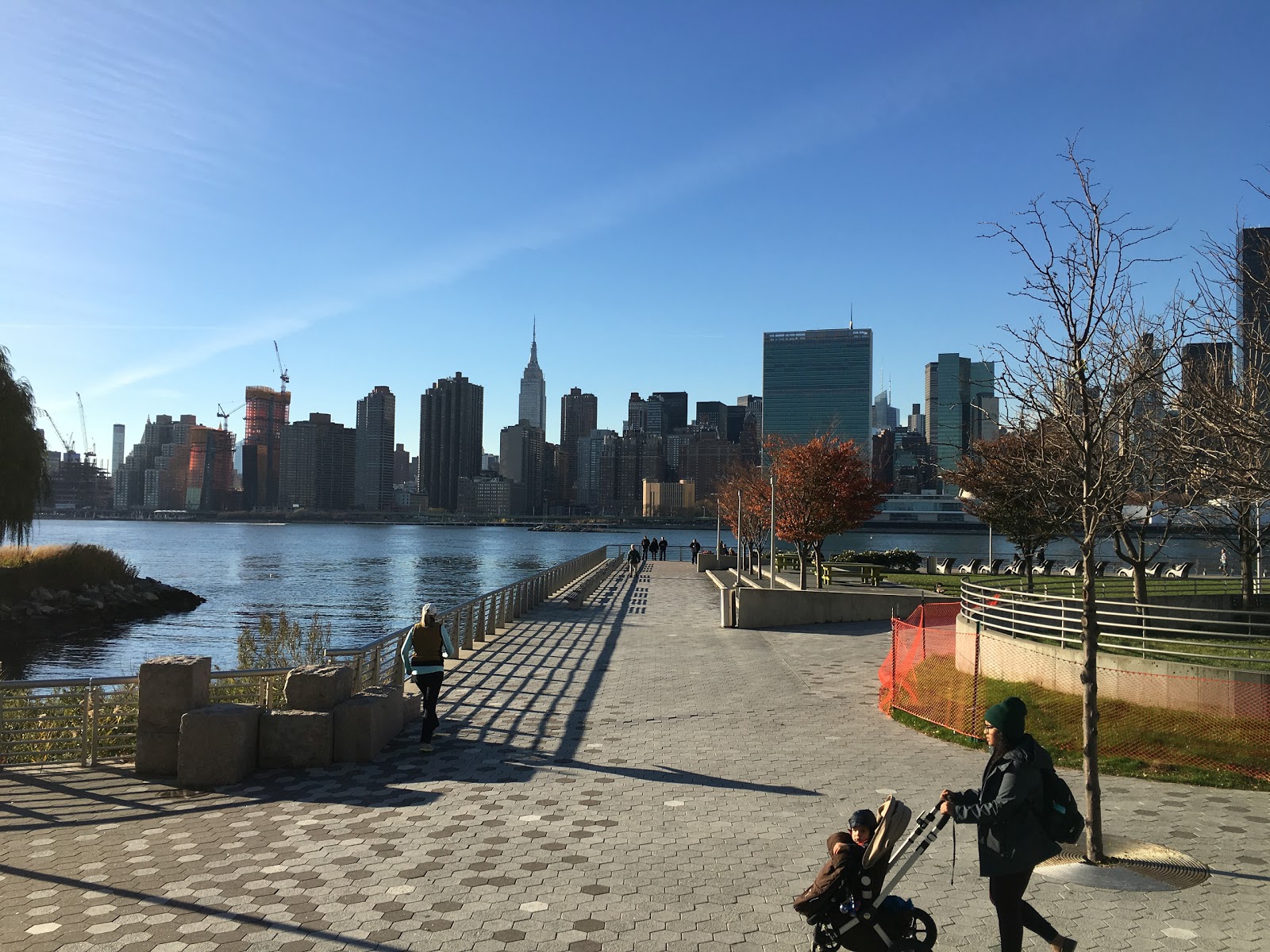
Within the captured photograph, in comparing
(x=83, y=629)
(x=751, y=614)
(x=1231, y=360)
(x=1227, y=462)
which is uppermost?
(x=1231, y=360)

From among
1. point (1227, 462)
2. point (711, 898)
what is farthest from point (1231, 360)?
point (711, 898)

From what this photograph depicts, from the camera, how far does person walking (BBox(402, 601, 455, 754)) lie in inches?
409

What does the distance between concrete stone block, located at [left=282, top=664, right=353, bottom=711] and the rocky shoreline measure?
1460 inches

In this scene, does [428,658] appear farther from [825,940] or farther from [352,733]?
[825,940]

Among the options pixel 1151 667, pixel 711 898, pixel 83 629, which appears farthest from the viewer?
pixel 83 629

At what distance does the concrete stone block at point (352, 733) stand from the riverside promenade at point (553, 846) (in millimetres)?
314

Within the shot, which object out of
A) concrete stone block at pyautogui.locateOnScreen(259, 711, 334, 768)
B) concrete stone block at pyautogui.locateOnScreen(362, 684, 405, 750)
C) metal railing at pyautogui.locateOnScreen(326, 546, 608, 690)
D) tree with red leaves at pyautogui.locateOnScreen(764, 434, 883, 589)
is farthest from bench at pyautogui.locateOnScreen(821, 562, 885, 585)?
concrete stone block at pyautogui.locateOnScreen(259, 711, 334, 768)

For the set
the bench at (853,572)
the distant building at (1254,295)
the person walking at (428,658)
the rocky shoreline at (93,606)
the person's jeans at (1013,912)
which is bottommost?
the rocky shoreline at (93,606)

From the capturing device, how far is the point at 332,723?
9.54 m

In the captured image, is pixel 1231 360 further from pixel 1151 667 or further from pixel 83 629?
pixel 83 629

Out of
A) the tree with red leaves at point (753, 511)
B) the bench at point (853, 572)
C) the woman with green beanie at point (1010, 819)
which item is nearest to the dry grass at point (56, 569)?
the tree with red leaves at point (753, 511)

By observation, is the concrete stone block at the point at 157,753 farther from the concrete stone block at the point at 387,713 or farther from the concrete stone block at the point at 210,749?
the concrete stone block at the point at 387,713

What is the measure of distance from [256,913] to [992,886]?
172 inches

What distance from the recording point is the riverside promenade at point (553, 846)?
219 inches
